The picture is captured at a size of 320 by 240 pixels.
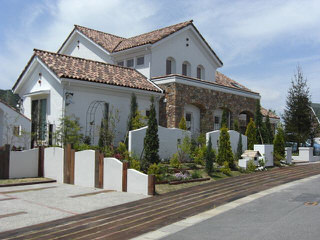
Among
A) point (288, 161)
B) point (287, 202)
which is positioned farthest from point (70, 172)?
point (288, 161)

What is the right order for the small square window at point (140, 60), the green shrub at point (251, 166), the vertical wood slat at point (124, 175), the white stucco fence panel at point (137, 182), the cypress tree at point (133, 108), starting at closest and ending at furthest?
the white stucco fence panel at point (137, 182)
the vertical wood slat at point (124, 175)
the green shrub at point (251, 166)
the cypress tree at point (133, 108)
the small square window at point (140, 60)

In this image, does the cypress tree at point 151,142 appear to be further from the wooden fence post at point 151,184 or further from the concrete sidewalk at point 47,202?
the wooden fence post at point 151,184

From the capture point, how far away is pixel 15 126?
18125 millimetres

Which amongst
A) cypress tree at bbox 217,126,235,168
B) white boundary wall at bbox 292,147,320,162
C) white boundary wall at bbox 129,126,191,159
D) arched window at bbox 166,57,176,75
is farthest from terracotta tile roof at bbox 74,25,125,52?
white boundary wall at bbox 292,147,320,162

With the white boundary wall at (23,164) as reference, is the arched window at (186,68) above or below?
above

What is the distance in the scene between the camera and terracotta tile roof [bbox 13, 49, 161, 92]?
17719 mm

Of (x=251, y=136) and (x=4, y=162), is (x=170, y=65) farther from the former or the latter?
(x=4, y=162)

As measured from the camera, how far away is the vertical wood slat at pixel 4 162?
1462 centimetres

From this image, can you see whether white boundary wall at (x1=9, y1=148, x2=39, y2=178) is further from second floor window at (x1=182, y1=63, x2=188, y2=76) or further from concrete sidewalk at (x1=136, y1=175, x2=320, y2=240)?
second floor window at (x1=182, y1=63, x2=188, y2=76)

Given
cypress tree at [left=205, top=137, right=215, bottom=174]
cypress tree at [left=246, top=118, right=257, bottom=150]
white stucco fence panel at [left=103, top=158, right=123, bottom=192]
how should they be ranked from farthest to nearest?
1. cypress tree at [left=246, top=118, right=257, bottom=150]
2. cypress tree at [left=205, top=137, right=215, bottom=174]
3. white stucco fence panel at [left=103, top=158, right=123, bottom=192]

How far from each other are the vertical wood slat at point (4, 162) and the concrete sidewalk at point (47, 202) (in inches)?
74.2

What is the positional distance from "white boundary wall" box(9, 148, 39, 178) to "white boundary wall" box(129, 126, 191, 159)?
4.58 m

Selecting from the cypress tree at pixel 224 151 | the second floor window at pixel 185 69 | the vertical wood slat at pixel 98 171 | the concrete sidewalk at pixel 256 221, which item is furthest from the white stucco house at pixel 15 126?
the concrete sidewalk at pixel 256 221

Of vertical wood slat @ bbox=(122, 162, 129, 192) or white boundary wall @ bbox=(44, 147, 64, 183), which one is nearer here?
vertical wood slat @ bbox=(122, 162, 129, 192)
